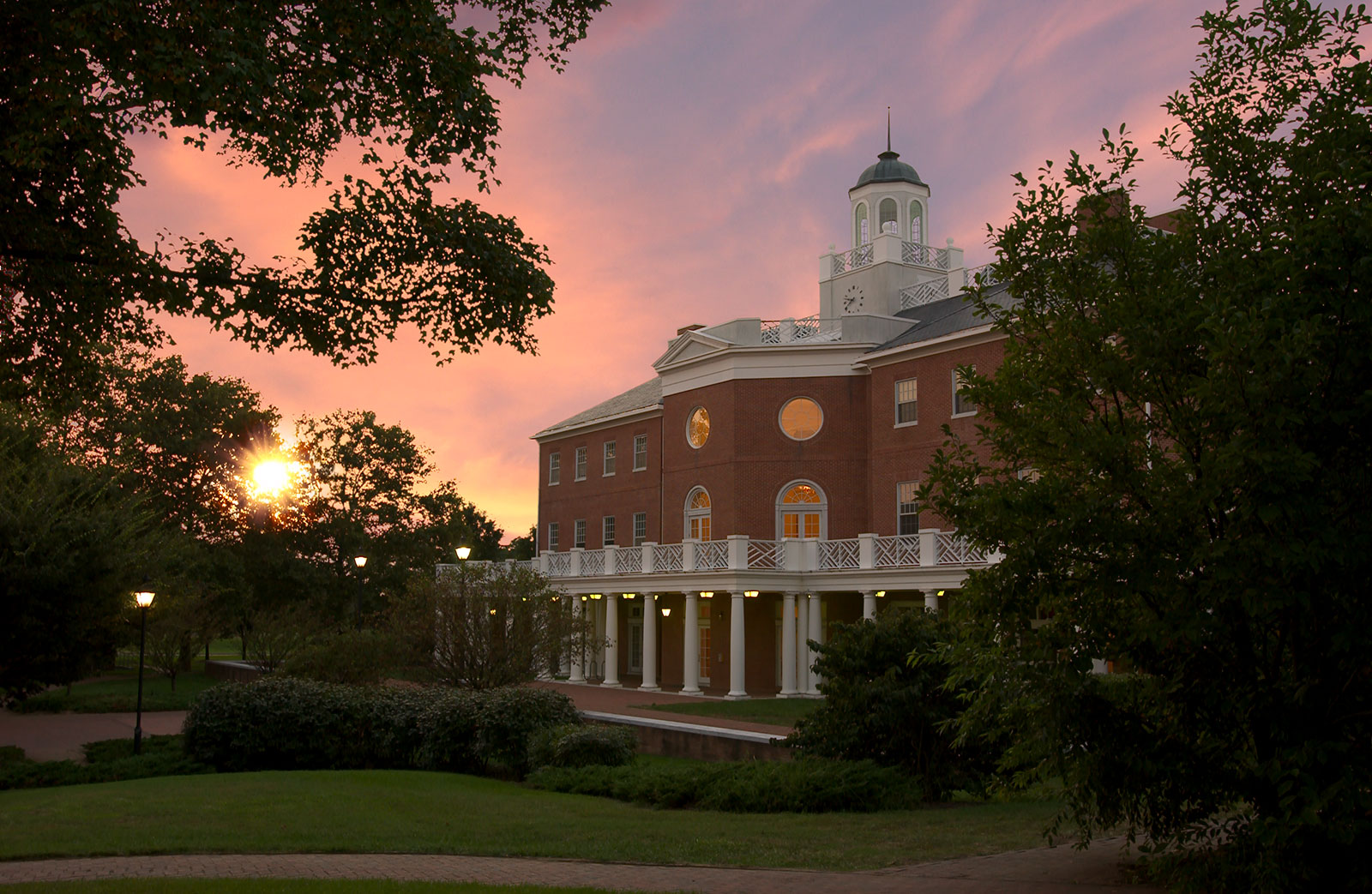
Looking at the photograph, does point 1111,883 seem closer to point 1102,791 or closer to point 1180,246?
point 1102,791

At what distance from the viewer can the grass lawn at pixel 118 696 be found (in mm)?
35094

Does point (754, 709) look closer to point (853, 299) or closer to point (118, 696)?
point (853, 299)

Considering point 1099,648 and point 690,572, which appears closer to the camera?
point 1099,648

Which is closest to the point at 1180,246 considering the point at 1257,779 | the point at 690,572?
the point at 1257,779

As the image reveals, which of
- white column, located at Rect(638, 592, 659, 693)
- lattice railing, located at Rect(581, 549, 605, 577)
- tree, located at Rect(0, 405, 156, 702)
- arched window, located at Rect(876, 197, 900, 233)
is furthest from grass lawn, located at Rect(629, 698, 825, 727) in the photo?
arched window, located at Rect(876, 197, 900, 233)

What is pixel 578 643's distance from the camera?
96.9 feet

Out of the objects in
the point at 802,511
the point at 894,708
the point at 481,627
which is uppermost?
the point at 802,511

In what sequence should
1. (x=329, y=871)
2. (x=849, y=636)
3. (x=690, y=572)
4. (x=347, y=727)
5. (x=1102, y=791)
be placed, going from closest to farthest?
(x=1102, y=791) → (x=329, y=871) → (x=849, y=636) → (x=347, y=727) → (x=690, y=572)

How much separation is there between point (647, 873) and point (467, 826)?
136 inches

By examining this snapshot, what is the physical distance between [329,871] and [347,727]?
413 inches

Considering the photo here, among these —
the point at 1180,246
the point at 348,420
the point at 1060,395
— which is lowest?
the point at 1060,395

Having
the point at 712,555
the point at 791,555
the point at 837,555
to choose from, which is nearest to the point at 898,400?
the point at 837,555

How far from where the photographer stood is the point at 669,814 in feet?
45.5

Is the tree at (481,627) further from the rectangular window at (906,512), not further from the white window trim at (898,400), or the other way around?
the white window trim at (898,400)
